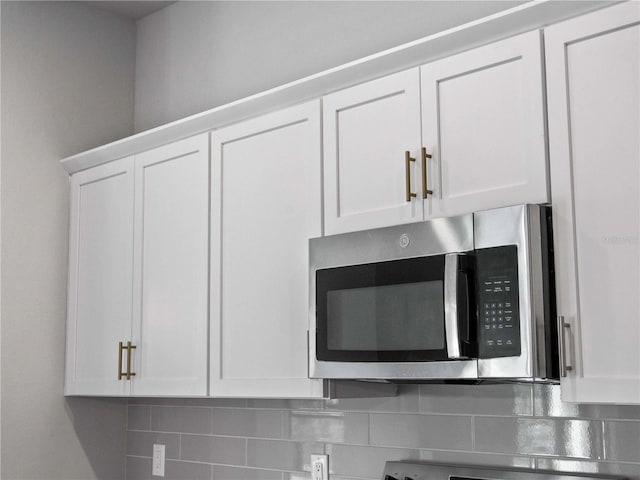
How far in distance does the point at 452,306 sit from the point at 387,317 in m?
0.23

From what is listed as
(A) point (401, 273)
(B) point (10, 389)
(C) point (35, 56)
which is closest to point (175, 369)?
(B) point (10, 389)

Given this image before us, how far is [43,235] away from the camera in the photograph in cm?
334

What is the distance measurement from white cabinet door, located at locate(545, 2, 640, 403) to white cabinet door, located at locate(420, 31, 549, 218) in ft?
0.19

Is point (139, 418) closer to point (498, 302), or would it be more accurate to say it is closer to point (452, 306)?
point (452, 306)

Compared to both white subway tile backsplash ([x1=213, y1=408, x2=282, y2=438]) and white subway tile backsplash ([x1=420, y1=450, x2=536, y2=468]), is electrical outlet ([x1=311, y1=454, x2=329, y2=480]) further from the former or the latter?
white subway tile backsplash ([x1=420, y1=450, x2=536, y2=468])

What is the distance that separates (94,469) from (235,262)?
1.30 metres

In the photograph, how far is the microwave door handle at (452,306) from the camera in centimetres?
195

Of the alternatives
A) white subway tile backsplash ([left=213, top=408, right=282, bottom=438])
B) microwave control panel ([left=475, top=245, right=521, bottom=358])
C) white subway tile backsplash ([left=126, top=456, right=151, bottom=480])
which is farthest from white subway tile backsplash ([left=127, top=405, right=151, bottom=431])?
microwave control panel ([left=475, top=245, right=521, bottom=358])

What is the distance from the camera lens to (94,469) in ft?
11.2

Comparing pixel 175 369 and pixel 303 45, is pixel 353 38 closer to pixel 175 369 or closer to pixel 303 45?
pixel 303 45

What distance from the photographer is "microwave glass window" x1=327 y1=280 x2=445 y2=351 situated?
2.04 meters

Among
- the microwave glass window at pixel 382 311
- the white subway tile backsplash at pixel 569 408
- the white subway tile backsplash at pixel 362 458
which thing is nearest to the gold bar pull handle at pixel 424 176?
the microwave glass window at pixel 382 311

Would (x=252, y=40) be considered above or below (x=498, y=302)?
above

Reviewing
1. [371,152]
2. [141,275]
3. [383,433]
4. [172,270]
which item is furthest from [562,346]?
[141,275]
